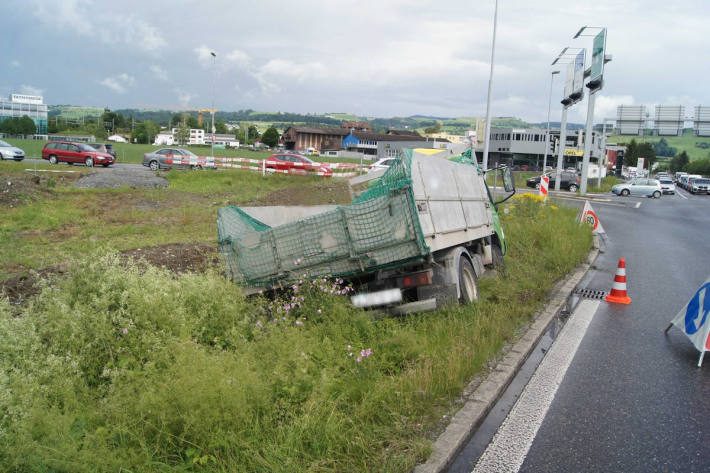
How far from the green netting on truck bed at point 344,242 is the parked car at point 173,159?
97.2ft

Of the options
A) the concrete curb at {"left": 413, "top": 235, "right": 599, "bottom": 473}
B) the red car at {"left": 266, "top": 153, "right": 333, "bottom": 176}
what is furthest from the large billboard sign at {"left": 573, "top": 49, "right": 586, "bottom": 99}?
the concrete curb at {"left": 413, "top": 235, "right": 599, "bottom": 473}

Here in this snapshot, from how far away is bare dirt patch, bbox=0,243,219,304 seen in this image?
7078mm

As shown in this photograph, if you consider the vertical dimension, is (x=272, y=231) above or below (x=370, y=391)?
above

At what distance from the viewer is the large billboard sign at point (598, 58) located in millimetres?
35128

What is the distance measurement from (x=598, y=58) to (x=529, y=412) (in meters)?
36.8

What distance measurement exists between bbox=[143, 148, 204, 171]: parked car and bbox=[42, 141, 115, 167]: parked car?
8.24 ft

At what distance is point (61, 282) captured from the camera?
15.6 ft

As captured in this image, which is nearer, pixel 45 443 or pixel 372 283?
pixel 45 443

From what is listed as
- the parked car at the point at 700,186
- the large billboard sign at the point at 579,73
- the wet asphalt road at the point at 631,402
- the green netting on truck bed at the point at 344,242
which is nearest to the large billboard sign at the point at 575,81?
the large billboard sign at the point at 579,73

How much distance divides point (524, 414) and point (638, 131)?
5892cm

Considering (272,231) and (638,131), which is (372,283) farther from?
(638,131)

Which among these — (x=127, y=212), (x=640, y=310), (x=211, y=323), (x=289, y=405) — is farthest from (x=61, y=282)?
Result: (x=127, y=212)

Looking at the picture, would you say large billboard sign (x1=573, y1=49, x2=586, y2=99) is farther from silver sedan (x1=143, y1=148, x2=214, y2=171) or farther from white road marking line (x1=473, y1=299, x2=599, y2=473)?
white road marking line (x1=473, y1=299, x2=599, y2=473)

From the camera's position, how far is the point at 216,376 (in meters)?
3.72
